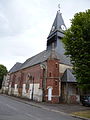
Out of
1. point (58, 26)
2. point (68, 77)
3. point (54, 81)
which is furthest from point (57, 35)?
point (54, 81)

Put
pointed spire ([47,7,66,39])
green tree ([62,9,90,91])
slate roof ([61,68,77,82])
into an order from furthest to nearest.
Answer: pointed spire ([47,7,66,39])
slate roof ([61,68,77,82])
green tree ([62,9,90,91])

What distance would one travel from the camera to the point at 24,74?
44.0 m

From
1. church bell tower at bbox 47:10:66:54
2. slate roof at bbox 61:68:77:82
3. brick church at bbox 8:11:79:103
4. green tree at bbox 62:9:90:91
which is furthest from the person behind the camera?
church bell tower at bbox 47:10:66:54

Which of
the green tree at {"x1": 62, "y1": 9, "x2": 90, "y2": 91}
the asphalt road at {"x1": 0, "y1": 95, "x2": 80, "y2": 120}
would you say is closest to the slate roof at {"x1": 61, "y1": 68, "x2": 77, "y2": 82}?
the green tree at {"x1": 62, "y1": 9, "x2": 90, "y2": 91}

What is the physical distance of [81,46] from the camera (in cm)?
1588

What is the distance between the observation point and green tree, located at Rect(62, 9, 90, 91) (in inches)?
616

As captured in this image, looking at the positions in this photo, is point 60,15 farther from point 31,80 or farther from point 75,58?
point 75,58

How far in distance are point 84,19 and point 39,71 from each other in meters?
20.0

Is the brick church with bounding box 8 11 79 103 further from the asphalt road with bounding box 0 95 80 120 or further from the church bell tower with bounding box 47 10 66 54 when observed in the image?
the asphalt road with bounding box 0 95 80 120

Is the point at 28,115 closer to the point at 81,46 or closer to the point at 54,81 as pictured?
the point at 81,46

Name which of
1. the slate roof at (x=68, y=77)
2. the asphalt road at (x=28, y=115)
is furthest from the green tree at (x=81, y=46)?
the slate roof at (x=68, y=77)

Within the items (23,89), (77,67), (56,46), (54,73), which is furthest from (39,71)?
(77,67)

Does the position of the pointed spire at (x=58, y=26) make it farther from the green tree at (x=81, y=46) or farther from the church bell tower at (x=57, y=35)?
the green tree at (x=81, y=46)

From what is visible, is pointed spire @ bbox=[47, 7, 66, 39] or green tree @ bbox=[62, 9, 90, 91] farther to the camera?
pointed spire @ bbox=[47, 7, 66, 39]
